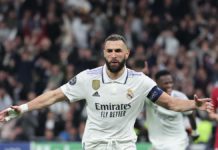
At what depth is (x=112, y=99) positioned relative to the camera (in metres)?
9.80

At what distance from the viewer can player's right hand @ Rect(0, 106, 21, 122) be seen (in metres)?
9.72

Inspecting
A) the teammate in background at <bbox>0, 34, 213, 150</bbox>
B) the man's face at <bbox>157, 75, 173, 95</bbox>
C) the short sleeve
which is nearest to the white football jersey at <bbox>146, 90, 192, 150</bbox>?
the man's face at <bbox>157, 75, 173, 95</bbox>

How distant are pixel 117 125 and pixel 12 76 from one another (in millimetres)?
11062

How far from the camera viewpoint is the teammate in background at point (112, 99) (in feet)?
32.0

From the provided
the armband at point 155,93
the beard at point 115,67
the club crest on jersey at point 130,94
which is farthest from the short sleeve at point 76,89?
the armband at point 155,93

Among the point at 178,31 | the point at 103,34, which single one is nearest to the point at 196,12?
the point at 178,31

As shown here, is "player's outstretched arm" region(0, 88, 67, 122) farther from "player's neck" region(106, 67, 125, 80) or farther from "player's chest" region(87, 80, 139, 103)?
"player's neck" region(106, 67, 125, 80)

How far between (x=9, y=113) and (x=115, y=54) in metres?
1.41

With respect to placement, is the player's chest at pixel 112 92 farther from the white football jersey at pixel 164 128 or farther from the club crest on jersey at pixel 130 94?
the white football jersey at pixel 164 128

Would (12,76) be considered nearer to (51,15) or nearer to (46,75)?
(46,75)

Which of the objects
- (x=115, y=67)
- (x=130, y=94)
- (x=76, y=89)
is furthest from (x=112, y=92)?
(x=76, y=89)

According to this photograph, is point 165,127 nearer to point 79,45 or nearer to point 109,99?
point 109,99

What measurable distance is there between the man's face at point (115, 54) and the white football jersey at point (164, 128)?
10.0 feet

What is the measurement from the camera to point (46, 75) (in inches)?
817
